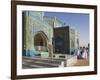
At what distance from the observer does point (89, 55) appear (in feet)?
6.75

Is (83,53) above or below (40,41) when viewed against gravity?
below

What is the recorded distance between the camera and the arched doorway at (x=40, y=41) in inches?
74.5

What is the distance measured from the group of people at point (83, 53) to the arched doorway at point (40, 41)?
360mm

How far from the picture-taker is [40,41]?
6.27ft

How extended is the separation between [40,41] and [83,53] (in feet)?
1.58

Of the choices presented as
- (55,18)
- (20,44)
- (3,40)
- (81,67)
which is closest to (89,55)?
(81,67)

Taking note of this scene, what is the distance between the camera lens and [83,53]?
2.04m

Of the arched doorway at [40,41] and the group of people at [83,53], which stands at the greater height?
the arched doorway at [40,41]

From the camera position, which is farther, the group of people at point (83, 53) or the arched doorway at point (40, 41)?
the group of people at point (83, 53)

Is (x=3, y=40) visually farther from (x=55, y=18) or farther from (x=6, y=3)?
(x=55, y=18)

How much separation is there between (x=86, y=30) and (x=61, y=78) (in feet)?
1.85

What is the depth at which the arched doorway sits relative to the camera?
1.89 m

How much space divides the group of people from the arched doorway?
14.2 inches

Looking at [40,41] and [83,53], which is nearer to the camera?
[40,41]
